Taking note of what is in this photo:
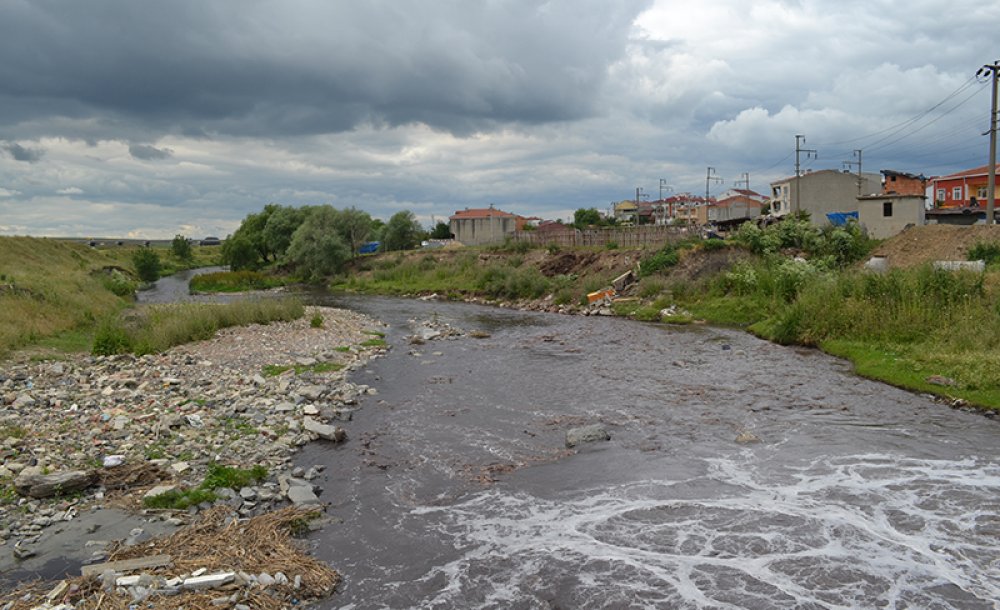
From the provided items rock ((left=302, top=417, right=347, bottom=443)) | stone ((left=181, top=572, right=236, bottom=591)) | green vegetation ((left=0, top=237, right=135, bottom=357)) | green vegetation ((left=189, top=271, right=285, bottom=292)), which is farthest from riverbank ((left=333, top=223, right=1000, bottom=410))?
green vegetation ((left=0, top=237, right=135, bottom=357))

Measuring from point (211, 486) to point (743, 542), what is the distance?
898 cm

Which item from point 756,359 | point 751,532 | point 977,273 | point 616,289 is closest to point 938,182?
point 616,289

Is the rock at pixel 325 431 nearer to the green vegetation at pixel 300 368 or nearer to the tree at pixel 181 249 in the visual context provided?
the green vegetation at pixel 300 368

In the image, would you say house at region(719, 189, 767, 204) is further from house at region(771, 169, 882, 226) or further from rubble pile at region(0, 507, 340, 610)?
rubble pile at region(0, 507, 340, 610)

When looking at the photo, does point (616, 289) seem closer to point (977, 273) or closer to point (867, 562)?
point (977, 273)

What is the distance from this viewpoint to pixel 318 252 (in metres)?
78.9

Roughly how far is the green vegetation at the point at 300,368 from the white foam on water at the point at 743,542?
12.4 meters

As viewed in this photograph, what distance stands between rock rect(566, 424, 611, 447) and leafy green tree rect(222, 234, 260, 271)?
303ft

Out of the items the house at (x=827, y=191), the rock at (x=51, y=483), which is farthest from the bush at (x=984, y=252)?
the house at (x=827, y=191)

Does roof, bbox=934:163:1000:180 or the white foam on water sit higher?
roof, bbox=934:163:1000:180

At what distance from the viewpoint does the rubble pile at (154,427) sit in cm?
1088

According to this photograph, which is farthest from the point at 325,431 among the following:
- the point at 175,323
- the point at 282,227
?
the point at 282,227

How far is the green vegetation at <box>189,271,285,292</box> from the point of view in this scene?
74.6 meters

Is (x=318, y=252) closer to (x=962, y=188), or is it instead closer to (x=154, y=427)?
(x=154, y=427)
